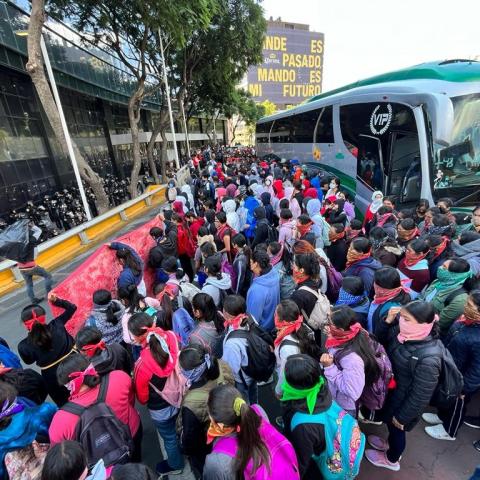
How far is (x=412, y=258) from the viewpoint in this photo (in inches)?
130

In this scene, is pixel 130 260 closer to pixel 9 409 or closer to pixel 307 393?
pixel 9 409

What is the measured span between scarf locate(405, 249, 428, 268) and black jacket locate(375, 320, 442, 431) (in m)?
1.21

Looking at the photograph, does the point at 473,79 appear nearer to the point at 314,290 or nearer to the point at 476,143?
the point at 476,143

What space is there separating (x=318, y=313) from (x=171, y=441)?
171 centimetres

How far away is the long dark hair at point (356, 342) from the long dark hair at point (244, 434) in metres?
0.87

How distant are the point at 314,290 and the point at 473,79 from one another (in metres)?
5.86

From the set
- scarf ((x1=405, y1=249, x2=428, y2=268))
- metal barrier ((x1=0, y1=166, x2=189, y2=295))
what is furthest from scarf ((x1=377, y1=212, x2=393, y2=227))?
metal barrier ((x1=0, y1=166, x2=189, y2=295))

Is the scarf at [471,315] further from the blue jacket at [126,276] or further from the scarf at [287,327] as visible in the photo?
the blue jacket at [126,276]

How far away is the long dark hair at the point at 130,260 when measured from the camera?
3831 millimetres

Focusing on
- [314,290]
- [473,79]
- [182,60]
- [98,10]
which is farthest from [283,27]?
[314,290]

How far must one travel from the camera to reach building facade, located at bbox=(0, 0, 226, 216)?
1053cm

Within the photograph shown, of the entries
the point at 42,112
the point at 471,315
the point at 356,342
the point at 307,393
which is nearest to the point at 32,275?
the point at 307,393

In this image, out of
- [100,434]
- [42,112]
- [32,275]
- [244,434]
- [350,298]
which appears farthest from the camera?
[42,112]

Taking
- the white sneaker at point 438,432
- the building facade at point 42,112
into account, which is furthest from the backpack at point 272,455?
the building facade at point 42,112
